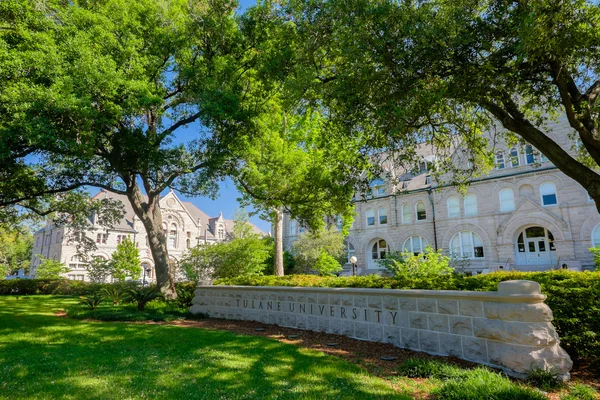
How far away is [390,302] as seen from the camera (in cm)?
740

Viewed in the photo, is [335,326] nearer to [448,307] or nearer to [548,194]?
[448,307]

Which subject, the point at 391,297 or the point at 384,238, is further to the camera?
the point at 384,238

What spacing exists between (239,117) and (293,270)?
83.7 feet

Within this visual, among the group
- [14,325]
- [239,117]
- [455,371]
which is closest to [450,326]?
[455,371]

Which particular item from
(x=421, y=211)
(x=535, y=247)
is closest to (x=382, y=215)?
(x=421, y=211)

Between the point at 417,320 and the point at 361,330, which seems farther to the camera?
the point at 361,330

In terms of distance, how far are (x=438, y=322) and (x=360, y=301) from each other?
1.95 meters

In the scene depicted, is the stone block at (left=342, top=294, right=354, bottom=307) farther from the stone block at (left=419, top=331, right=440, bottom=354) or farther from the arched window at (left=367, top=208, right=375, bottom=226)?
the arched window at (left=367, top=208, right=375, bottom=226)

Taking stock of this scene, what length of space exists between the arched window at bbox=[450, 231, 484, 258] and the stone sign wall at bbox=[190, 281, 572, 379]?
76.0 feet

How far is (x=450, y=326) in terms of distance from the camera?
629 centimetres

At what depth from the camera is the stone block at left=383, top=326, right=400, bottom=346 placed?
715 cm

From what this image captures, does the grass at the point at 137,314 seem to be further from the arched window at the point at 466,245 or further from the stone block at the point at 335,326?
the arched window at the point at 466,245

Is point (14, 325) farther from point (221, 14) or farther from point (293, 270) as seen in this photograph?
point (293, 270)

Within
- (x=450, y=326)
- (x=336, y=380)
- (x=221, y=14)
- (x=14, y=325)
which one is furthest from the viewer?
(x=221, y=14)
